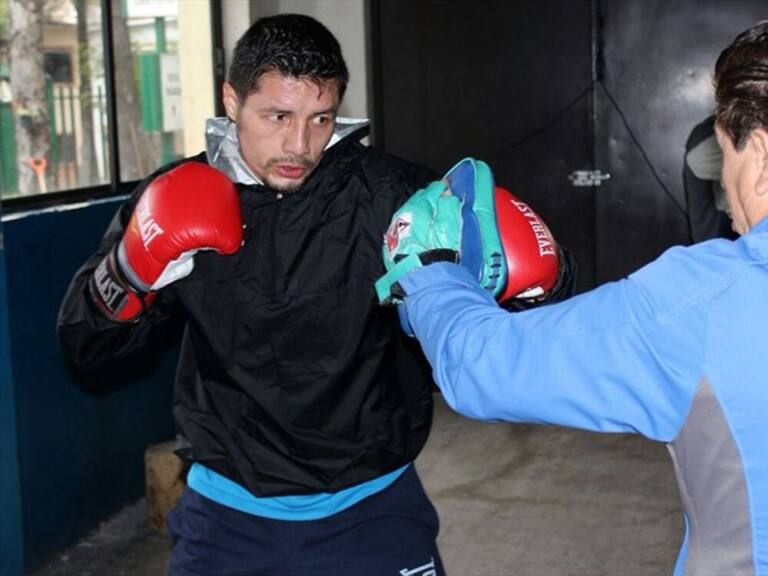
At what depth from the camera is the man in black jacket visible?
2.43 metres

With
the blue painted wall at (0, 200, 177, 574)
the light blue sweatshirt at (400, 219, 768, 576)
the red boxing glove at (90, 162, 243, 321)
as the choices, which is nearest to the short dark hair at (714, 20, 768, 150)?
the light blue sweatshirt at (400, 219, 768, 576)

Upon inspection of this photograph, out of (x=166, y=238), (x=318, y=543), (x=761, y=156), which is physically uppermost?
(x=761, y=156)

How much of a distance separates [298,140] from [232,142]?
22 cm

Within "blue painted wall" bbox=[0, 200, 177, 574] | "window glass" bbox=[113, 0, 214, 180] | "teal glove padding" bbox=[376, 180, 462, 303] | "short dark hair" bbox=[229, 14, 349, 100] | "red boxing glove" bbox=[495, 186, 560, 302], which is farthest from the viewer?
"window glass" bbox=[113, 0, 214, 180]

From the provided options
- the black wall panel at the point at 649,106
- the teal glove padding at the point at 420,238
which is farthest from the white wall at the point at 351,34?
the teal glove padding at the point at 420,238

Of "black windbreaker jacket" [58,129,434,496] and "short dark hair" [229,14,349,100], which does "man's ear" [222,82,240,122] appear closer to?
"short dark hair" [229,14,349,100]

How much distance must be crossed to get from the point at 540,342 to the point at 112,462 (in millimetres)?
3357

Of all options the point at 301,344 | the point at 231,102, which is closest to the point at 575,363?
the point at 301,344

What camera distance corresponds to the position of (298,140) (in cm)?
250

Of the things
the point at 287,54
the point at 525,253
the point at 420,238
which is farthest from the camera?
the point at 287,54

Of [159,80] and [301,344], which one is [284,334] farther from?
[159,80]

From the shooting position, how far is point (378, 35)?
21.3 feet

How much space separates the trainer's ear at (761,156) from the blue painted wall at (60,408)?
2774mm

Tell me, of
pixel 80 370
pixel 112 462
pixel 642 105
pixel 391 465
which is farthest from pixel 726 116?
pixel 642 105
